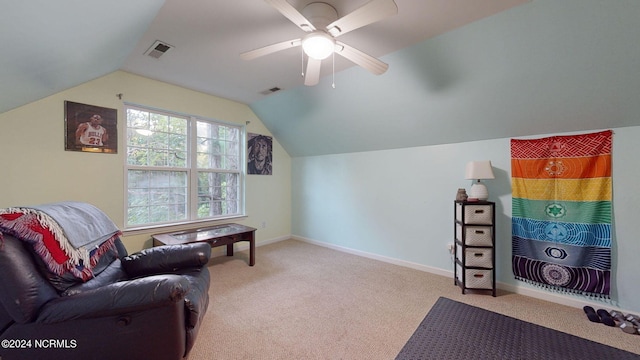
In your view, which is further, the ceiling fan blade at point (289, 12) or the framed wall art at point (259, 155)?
the framed wall art at point (259, 155)

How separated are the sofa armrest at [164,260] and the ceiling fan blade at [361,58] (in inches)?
75.0

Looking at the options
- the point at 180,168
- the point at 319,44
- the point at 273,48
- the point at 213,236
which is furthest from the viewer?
the point at 180,168

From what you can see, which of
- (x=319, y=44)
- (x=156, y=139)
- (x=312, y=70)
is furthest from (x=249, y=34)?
(x=156, y=139)

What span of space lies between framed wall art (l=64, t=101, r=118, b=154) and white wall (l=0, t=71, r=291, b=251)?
5 centimetres

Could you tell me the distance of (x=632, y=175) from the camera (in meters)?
2.07

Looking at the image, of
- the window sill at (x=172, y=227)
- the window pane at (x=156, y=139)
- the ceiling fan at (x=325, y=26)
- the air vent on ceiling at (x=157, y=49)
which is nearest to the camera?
the ceiling fan at (x=325, y=26)

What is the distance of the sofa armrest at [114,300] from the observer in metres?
1.18

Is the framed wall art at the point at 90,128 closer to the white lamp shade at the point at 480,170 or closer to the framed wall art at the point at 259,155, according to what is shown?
the framed wall art at the point at 259,155

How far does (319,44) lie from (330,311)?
217 centimetres

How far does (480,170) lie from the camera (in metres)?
2.54

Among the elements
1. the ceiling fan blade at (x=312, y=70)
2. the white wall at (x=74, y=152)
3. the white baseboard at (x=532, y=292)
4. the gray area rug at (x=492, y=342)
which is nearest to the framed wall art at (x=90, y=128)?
the white wall at (x=74, y=152)

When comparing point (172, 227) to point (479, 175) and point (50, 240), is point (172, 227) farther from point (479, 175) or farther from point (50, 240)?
point (479, 175)

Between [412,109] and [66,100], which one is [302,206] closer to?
[412,109]

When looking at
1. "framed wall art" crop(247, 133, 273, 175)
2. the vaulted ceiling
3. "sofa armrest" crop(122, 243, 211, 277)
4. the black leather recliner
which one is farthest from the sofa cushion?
"framed wall art" crop(247, 133, 273, 175)
